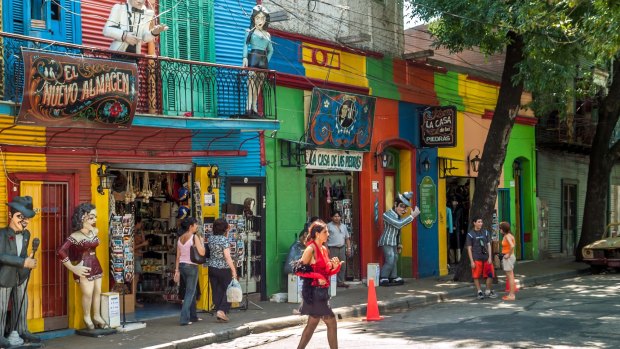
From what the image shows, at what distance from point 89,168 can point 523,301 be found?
8638 mm

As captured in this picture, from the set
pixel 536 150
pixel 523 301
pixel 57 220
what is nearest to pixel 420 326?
pixel 523 301

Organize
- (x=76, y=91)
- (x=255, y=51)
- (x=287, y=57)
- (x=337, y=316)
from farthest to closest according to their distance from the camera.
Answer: (x=287, y=57)
(x=255, y=51)
(x=337, y=316)
(x=76, y=91)

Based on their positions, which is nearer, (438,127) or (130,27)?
(130,27)

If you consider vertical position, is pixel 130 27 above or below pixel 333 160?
above

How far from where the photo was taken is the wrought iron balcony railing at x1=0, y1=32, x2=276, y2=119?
12411 mm

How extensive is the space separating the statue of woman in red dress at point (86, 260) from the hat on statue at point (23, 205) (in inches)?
38.0

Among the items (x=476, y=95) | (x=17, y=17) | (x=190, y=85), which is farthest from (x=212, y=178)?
(x=476, y=95)

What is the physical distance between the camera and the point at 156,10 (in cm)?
1408

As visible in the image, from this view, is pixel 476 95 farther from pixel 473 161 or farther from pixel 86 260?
pixel 86 260

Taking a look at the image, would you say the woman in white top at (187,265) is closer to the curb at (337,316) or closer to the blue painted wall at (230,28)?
the curb at (337,316)

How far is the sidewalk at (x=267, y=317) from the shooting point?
11375mm

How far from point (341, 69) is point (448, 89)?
16.1 ft

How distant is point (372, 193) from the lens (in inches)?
736

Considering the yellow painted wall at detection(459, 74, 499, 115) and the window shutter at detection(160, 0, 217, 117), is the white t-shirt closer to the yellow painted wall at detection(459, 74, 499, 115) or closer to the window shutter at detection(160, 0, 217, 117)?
the window shutter at detection(160, 0, 217, 117)
